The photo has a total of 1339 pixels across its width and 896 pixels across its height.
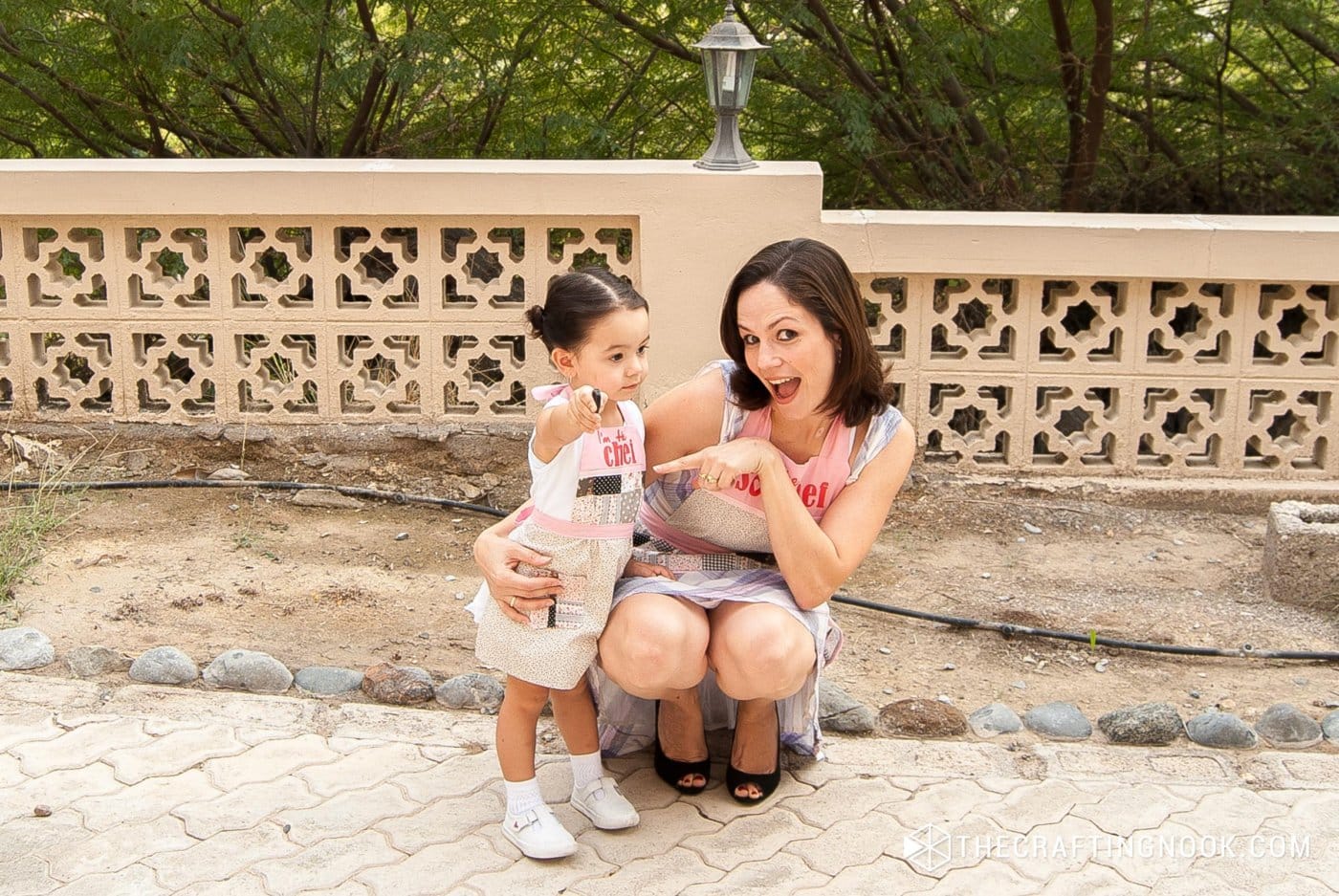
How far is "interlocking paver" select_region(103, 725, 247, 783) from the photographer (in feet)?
12.4

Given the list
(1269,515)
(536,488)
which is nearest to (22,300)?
(536,488)

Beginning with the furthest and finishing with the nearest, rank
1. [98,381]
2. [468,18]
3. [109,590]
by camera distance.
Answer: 1. [468,18]
2. [98,381]
3. [109,590]

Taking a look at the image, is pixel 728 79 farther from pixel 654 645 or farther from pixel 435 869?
pixel 435 869

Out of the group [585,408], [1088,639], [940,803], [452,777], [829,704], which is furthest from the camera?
[1088,639]

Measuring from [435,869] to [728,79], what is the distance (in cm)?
319

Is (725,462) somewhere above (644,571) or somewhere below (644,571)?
above

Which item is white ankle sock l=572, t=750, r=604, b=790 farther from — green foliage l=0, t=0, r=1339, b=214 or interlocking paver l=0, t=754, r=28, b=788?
green foliage l=0, t=0, r=1339, b=214

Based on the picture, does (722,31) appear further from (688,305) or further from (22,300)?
(22,300)

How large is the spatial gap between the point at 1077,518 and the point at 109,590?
11.0 ft

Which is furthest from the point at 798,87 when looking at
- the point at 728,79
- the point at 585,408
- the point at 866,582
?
the point at 585,408

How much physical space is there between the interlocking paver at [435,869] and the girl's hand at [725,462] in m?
0.95

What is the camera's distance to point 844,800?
12.2 feet

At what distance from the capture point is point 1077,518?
18.5 ft

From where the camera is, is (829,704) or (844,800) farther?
(829,704)
